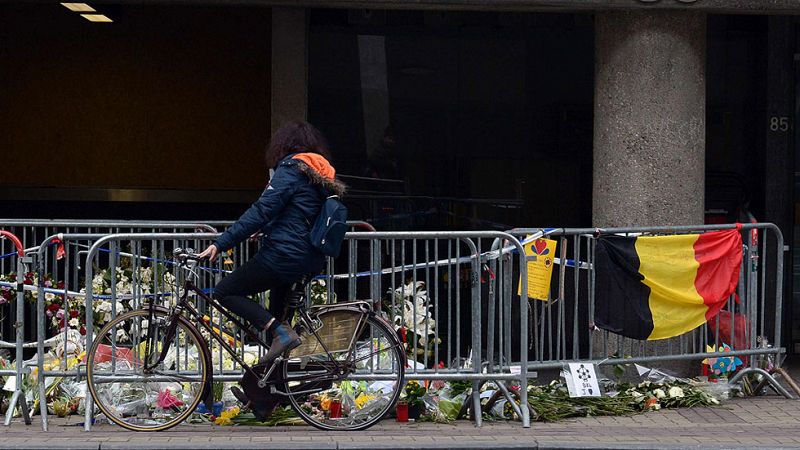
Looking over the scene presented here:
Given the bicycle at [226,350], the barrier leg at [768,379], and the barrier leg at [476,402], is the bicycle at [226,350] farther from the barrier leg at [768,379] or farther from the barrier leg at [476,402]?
the barrier leg at [768,379]

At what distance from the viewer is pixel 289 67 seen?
39.8ft

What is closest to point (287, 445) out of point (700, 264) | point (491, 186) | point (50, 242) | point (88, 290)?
point (88, 290)

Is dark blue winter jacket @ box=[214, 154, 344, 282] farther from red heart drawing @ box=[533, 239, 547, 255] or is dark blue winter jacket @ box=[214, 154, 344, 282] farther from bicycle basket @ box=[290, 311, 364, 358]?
red heart drawing @ box=[533, 239, 547, 255]

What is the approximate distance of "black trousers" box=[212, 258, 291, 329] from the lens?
7.99 m

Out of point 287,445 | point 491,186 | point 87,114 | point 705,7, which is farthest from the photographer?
point 87,114

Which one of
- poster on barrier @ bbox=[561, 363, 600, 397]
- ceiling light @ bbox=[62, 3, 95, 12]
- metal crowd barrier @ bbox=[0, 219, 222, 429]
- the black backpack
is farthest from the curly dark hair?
ceiling light @ bbox=[62, 3, 95, 12]

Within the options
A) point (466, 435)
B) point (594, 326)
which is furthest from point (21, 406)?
point (594, 326)

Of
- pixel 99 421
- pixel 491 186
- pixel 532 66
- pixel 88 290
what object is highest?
pixel 532 66

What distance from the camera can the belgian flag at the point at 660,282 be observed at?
9305mm

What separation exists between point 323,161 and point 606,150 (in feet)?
10.7

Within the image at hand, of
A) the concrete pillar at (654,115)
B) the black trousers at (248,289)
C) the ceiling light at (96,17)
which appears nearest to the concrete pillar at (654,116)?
the concrete pillar at (654,115)

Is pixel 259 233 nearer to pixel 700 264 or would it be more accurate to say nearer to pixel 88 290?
pixel 88 290

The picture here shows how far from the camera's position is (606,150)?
1053 cm

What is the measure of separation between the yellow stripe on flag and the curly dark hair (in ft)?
8.51
